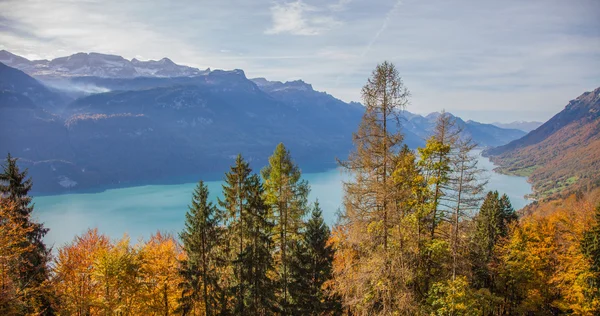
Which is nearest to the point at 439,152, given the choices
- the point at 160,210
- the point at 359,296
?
the point at 359,296

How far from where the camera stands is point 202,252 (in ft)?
77.4

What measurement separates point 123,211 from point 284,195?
13431 centimetres

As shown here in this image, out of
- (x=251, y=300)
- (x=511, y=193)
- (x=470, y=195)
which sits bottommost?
(x=511, y=193)

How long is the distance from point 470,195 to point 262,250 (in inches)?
493

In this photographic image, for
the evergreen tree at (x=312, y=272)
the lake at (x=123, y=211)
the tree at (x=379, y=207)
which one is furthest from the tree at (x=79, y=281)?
the lake at (x=123, y=211)

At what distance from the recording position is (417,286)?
48.1 ft

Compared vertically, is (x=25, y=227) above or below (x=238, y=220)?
below

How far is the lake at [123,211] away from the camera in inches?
4085

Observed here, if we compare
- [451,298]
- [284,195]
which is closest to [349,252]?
[284,195]

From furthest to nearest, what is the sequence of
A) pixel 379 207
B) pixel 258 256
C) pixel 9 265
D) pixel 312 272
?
pixel 312 272 → pixel 258 256 → pixel 9 265 → pixel 379 207

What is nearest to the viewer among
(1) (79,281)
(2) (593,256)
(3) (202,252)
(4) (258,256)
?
(4) (258,256)

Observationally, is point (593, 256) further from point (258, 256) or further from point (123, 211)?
point (123, 211)

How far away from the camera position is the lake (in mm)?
103750

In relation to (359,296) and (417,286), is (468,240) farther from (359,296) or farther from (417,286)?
(359,296)
